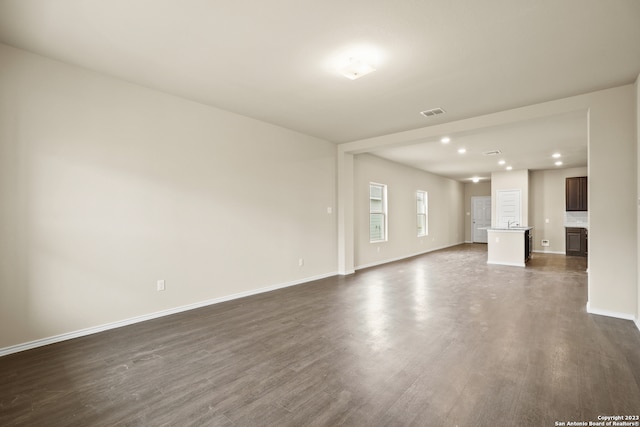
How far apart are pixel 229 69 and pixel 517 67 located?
301 cm

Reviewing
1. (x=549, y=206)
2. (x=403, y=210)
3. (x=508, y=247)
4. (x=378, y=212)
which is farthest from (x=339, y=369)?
(x=549, y=206)

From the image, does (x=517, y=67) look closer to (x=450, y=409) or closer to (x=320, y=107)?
(x=320, y=107)

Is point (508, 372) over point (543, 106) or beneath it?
beneath

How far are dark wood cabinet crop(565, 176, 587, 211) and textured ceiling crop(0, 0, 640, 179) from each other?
6.91m

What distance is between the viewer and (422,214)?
1012cm

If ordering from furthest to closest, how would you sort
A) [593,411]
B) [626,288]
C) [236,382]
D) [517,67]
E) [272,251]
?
[272,251] < [626,288] < [517,67] < [236,382] < [593,411]

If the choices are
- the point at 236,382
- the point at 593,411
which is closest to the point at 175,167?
the point at 236,382

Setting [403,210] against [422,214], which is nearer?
[403,210]

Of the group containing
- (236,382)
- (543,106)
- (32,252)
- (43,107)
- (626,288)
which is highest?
(543,106)

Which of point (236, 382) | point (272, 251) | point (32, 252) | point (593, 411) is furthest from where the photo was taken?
point (272, 251)

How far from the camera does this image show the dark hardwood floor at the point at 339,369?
1908 mm

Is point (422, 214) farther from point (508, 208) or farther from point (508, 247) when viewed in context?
point (508, 247)

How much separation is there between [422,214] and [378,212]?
9.78ft

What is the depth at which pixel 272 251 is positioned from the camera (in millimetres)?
5090
